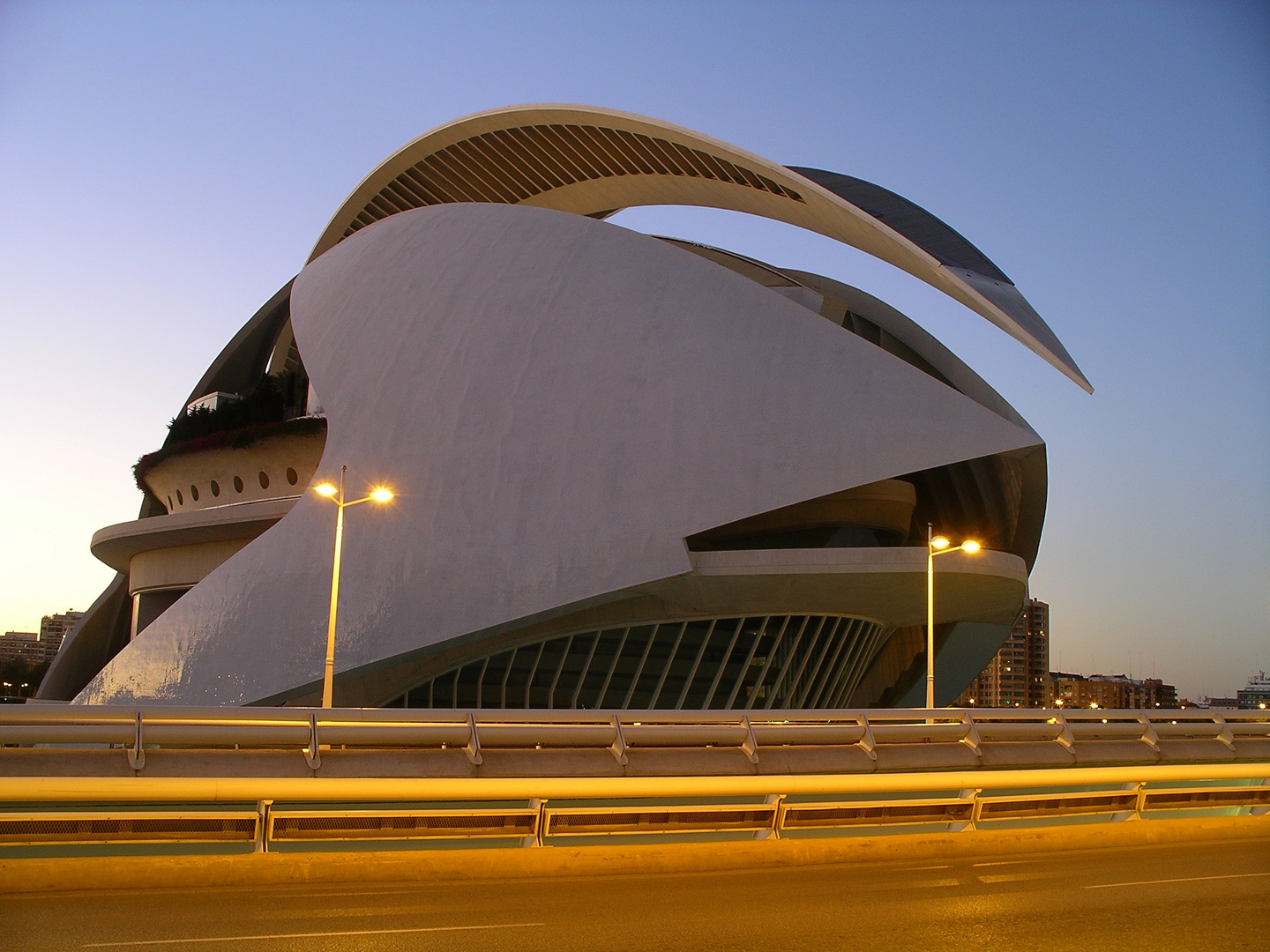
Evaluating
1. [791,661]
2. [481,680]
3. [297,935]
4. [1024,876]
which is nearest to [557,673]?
[481,680]

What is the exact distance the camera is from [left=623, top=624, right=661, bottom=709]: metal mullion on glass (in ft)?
68.2

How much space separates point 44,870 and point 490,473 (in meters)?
14.9

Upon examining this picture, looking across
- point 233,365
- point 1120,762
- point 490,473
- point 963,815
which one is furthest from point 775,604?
point 233,365

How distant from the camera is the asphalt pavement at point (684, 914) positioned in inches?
202

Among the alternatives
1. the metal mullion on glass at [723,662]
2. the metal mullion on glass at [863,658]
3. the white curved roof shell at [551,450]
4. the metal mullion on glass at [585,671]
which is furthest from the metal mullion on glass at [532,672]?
the metal mullion on glass at [863,658]

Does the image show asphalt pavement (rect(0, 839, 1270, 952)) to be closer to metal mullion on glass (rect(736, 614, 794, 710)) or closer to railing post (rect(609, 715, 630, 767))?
railing post (rect(609, 715, 630, 767))

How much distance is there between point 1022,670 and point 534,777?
14562 centimetres

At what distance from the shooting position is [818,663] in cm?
2217

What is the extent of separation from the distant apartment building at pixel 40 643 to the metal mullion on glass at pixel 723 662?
10318 cm

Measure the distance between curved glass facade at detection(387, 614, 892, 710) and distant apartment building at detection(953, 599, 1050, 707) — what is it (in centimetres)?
10127

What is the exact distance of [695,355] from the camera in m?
20.5

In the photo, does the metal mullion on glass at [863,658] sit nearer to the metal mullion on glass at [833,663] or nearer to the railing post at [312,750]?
the metal mullion on glass at [833,663]

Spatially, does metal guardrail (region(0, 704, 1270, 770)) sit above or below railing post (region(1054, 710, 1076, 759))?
above

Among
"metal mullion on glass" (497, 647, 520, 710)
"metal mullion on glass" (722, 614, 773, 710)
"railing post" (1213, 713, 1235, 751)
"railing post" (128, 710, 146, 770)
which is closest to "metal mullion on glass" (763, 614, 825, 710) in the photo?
"metal mullion on glass" (722, 614, 773, 710)
